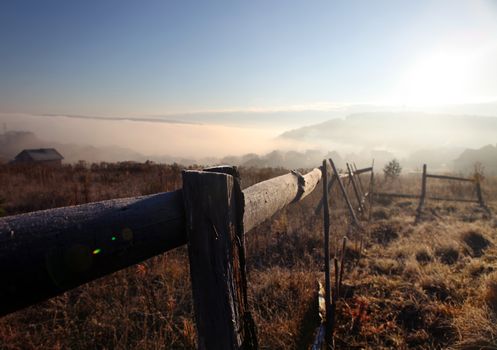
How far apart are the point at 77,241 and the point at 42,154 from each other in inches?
1942

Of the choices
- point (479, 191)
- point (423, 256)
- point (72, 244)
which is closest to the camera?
point (72, 244)

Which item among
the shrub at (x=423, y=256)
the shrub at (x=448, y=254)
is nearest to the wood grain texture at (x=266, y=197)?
the shrub at (x=423, y=256)

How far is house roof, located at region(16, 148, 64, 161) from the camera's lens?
40594 millimetres

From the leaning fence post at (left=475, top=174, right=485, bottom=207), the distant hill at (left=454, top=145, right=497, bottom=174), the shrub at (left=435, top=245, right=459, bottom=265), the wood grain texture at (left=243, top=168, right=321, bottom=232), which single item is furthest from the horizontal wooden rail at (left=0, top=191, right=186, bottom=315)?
the distant hill at (left=454, top=145, right=497, bottom=174)

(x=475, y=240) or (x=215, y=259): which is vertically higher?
(x=215, y=259)

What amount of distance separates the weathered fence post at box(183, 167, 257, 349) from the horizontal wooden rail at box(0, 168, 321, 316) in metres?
0.08

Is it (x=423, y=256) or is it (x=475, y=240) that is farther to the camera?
(x=475, y=240)

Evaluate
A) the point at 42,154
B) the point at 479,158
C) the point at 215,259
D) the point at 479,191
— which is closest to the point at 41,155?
the point at 42,154

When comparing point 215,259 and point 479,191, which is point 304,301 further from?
point 479,191

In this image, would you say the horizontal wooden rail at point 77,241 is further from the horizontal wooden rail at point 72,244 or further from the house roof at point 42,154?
the house roof at point 42,154

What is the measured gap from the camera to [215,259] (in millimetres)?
1289

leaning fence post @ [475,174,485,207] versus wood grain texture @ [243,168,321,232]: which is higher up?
wood grain texture @ [243,168,321,232]

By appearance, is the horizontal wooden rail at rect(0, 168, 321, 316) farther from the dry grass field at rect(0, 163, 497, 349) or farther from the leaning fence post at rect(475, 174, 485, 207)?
the leaning fence post at rect(475, 174, 485, 207)

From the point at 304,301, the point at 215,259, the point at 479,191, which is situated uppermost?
the point at 215,259
